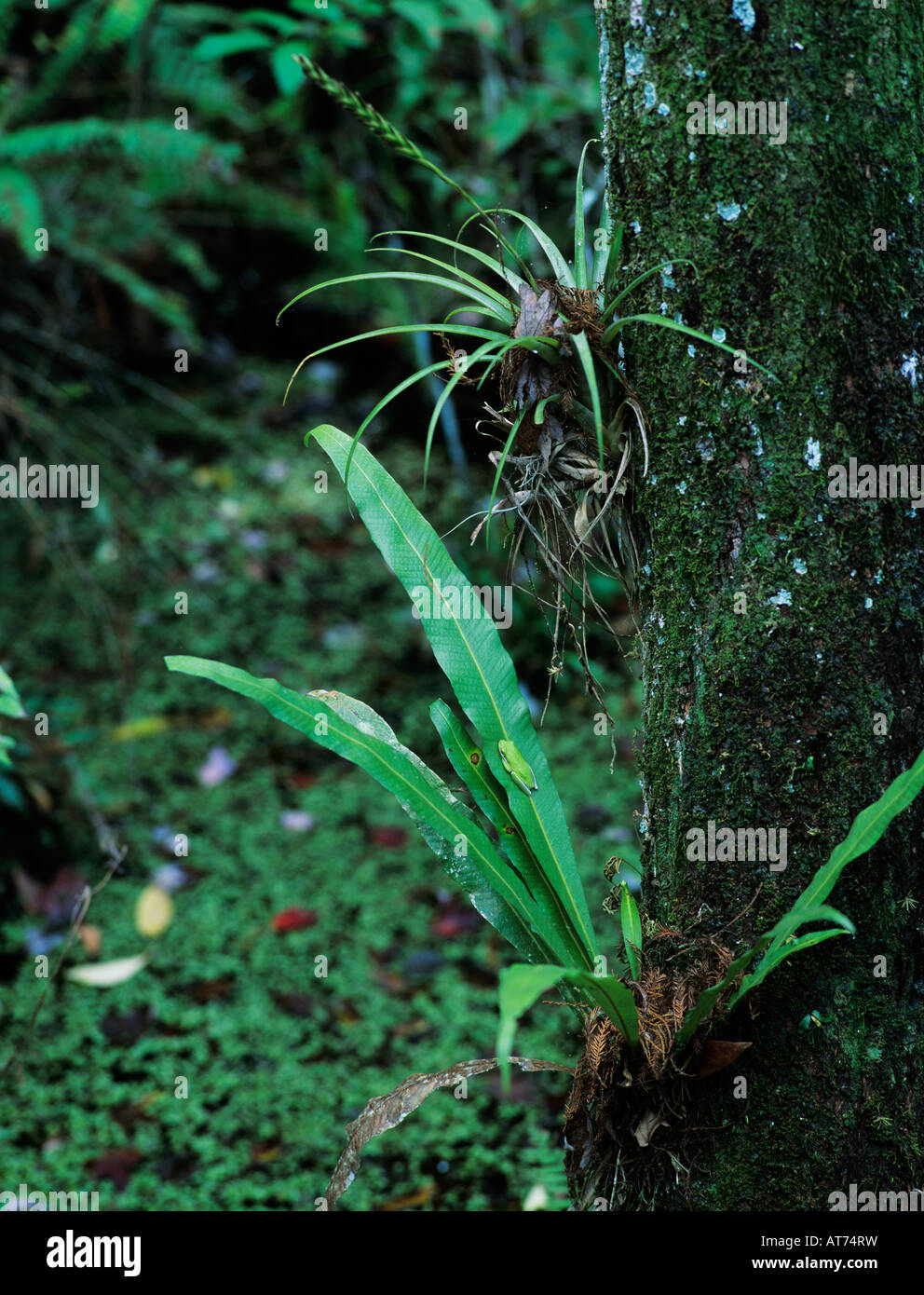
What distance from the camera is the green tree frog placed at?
1.28 metres

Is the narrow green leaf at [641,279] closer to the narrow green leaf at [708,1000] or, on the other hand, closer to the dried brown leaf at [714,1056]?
the narrow green leaf at [708,1000]

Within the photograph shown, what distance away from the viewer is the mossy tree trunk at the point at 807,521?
3.70 ft

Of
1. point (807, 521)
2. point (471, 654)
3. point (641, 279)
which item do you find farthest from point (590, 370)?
point (471, 654)

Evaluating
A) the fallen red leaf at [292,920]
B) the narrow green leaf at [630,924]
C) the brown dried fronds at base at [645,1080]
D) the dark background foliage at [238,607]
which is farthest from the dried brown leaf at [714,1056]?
the fallen red leaf at [292,920]

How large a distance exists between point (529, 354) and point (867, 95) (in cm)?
44

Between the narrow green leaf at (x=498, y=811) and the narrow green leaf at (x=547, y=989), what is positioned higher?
the narrow green leaf at (x=498, y=811)

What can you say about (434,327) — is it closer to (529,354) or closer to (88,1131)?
(529,354)

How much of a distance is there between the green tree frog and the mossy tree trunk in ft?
0.78

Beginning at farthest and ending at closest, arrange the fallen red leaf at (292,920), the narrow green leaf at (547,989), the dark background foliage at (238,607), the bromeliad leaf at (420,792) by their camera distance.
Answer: the fallen red leaf at (292,920), the dark background foliage at (238,607), the bromeliad leaf at (420,792), the narrow green leaf at (547,989)

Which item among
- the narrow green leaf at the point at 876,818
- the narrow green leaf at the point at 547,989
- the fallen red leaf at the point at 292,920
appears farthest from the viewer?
the fallen red leaf at the point at 292,920

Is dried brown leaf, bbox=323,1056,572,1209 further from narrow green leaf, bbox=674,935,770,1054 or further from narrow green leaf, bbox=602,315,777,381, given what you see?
narrow green leaf, bbox=602,315,777,381

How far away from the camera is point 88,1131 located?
1905 mm

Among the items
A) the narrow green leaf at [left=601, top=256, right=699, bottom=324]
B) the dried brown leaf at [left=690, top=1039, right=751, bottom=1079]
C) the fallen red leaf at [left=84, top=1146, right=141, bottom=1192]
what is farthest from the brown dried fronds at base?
the fallen red leaf at [left=84, top=1146, right=141, bottom=1192]

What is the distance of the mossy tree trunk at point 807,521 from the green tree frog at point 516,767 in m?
0.24
